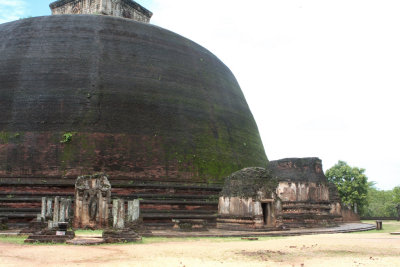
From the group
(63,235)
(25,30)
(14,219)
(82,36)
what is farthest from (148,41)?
(63,235)

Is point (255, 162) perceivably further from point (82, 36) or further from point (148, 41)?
point (82, 36)

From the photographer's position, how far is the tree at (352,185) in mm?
30672

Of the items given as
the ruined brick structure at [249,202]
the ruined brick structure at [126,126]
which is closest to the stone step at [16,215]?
the ruined brick structure at [126,126]

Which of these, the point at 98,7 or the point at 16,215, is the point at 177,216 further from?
the point at 98,7

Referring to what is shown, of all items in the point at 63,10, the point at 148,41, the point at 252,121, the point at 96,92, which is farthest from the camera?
the point at 63,10

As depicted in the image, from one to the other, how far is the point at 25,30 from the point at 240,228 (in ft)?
36.0

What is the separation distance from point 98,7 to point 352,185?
72.2ft

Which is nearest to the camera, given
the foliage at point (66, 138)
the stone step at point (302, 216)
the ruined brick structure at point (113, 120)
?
the ruined brick structure at point (113, 120)

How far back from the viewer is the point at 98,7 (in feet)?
70.7

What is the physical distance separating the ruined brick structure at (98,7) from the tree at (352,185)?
63.9 ft

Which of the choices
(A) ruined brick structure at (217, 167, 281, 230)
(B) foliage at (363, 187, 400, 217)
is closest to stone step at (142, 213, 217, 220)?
(A) ruined brick structure at (217, 167, 281, 230)

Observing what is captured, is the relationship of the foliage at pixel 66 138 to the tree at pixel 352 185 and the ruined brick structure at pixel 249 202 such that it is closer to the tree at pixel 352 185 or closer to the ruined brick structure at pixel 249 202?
the ruined brick structure at pixel 249 202

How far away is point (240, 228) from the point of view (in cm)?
1234

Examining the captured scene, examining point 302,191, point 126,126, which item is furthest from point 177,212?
point 302,191
